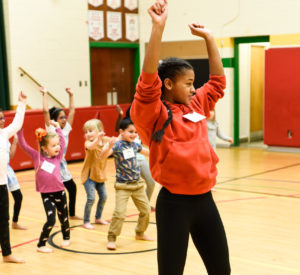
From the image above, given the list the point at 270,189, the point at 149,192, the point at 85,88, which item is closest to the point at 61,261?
the point at 149,192

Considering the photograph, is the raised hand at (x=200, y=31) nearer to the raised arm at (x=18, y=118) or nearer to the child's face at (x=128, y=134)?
the raised arm at (x=18, y=118)

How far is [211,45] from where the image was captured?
3154 mm

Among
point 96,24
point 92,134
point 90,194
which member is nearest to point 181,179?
point 92,134

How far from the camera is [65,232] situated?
5.85m

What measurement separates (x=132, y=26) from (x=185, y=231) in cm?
1358

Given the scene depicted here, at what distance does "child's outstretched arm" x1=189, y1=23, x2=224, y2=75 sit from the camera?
3.11m

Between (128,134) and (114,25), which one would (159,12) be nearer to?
(128,134)

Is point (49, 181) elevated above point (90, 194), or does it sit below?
above

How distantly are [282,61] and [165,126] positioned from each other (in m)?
10.9

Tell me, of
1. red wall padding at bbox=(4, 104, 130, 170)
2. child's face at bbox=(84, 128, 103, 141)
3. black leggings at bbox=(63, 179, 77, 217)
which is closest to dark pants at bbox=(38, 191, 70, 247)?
child's face at bbox=(84, 128, 103, 141)

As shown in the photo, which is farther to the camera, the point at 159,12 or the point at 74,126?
the point at 74,126

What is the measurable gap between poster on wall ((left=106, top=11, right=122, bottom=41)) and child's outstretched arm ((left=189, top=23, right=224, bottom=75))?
12.4 metres

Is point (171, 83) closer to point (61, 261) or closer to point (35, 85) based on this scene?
point (61, 261)

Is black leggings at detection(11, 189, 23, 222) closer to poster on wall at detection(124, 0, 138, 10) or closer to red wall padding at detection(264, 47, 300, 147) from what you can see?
red wall padding at detection(264, 47, 300, 147)
